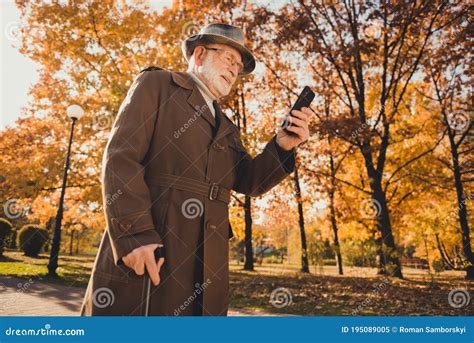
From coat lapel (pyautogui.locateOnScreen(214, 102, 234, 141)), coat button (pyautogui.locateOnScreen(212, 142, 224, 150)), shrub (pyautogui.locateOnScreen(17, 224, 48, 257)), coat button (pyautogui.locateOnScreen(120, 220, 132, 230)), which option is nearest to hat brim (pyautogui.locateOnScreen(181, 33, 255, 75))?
coat lapel (pyautogui.locateOnScreen(214, 102, 234, 141))

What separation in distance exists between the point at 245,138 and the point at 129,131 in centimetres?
1046

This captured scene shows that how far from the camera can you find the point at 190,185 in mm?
1937

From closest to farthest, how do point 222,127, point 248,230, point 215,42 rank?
point 222,127
point 215,42
point 248,230

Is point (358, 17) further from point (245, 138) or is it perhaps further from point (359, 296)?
point (359, 296)

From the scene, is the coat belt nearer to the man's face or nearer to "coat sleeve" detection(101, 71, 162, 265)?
"coat sleeve" detection(101, 71, 162, 265)

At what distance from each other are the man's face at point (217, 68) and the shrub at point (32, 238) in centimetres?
1746

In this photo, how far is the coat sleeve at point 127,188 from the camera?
1.59m

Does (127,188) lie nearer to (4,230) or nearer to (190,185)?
(190,185)

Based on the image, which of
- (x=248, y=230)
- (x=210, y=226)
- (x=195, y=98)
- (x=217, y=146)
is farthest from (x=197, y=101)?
(x=248, y=230)

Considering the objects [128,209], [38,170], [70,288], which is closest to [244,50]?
[128,209]

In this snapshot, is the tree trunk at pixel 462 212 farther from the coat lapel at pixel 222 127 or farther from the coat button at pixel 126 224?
the coat button at pixel 126 224

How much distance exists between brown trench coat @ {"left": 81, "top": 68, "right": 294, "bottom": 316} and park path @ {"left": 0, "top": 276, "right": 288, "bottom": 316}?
4.22m

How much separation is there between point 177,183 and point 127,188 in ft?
1.14
